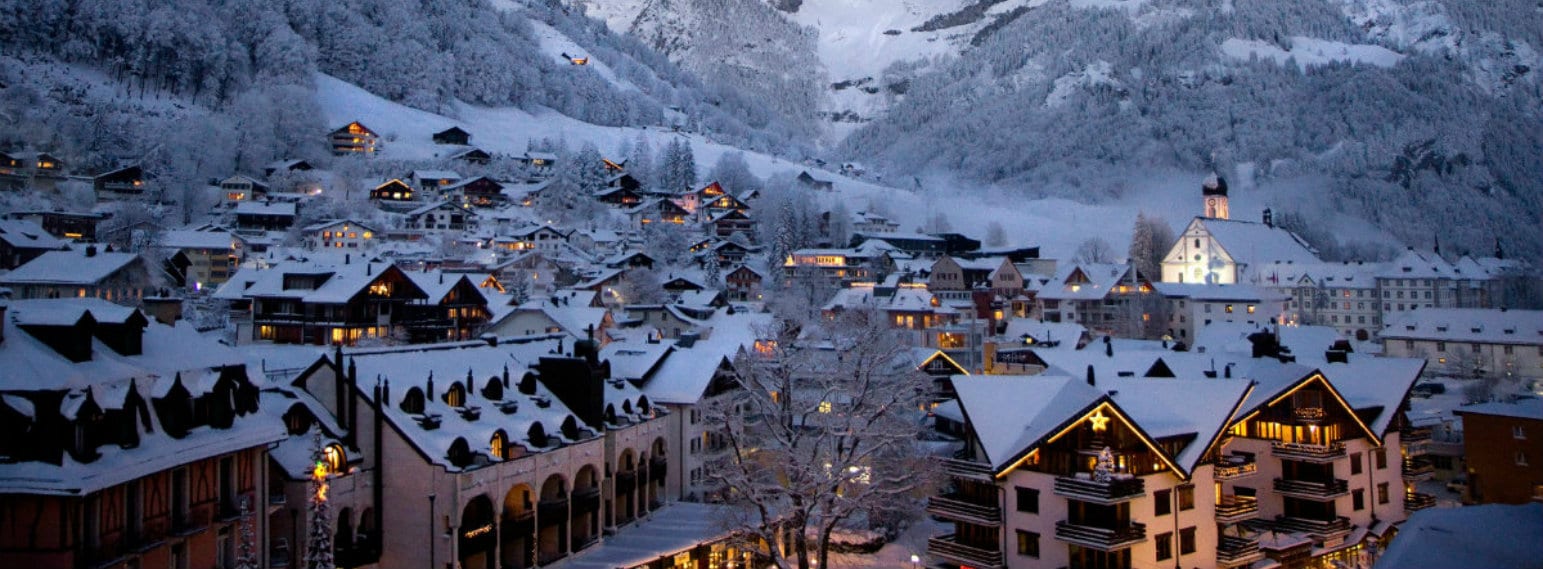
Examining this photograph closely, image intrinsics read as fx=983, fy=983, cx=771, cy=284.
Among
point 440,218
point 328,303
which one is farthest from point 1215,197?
point 328,303

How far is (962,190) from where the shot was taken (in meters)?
189

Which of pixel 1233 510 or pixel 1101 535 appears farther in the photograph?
pixel 1233 510

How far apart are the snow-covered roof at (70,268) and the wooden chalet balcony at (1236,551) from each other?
2198 inches

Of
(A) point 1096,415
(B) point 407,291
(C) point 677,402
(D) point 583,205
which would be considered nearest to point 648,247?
(D) point 583,205

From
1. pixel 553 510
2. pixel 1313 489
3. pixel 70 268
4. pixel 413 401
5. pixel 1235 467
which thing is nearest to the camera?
pixel 413 401

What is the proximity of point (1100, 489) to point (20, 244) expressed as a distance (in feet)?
217

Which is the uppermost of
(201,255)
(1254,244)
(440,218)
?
(440,218)

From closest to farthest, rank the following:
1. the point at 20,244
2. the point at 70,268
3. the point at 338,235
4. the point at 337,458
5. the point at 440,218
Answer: the point at 337,458 < the point at 70,268 < the point at 20,244 < the point at 338,235 < the point at 440,218

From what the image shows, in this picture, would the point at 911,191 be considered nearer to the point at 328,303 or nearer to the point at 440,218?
the point at 440,218

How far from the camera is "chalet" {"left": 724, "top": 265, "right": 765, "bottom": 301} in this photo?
9706 cm

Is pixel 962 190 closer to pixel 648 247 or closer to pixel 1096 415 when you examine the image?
pixel 648 247

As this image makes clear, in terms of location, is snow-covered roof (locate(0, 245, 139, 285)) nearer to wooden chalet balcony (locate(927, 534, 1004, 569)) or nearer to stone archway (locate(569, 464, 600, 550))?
stone archway (locate(569, 464, 600, 550))

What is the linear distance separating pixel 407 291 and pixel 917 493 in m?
34.1

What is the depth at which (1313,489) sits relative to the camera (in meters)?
34.6
